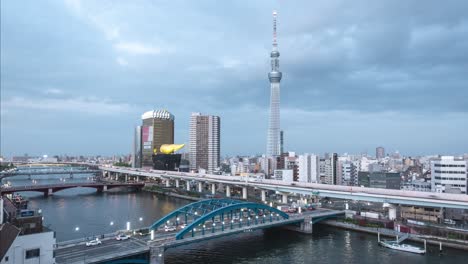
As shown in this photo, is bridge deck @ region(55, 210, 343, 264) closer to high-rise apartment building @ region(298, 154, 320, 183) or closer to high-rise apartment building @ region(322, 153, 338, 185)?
high-rise apartment building @ region(298, 154, 320, 183)

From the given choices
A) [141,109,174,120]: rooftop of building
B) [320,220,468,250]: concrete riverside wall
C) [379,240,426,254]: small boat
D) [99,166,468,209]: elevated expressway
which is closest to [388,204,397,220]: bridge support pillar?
[99,166,468,209]: elevated expressway

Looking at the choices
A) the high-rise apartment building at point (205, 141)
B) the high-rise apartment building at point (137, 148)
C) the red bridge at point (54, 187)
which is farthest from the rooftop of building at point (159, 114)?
the red bridge at point (54, 187)

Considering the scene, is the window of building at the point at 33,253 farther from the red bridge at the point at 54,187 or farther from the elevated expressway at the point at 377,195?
the red bridge at the point at 54,187

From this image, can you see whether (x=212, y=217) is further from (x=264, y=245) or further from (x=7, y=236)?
(x=7, y=236)

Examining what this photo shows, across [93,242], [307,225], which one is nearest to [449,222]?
[307,225]

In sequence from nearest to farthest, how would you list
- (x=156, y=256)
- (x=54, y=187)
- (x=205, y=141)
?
(x=156, y=256) < (x=54, y=187) < (x=205, y=141)

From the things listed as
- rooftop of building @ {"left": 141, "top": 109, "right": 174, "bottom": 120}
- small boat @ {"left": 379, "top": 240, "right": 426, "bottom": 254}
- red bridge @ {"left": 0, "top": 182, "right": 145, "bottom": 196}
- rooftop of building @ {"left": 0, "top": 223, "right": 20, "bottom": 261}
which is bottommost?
small boat @ {"left": 379, "top": 240, "right": 426, "bottom": 254}

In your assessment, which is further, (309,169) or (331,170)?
(331,170)
